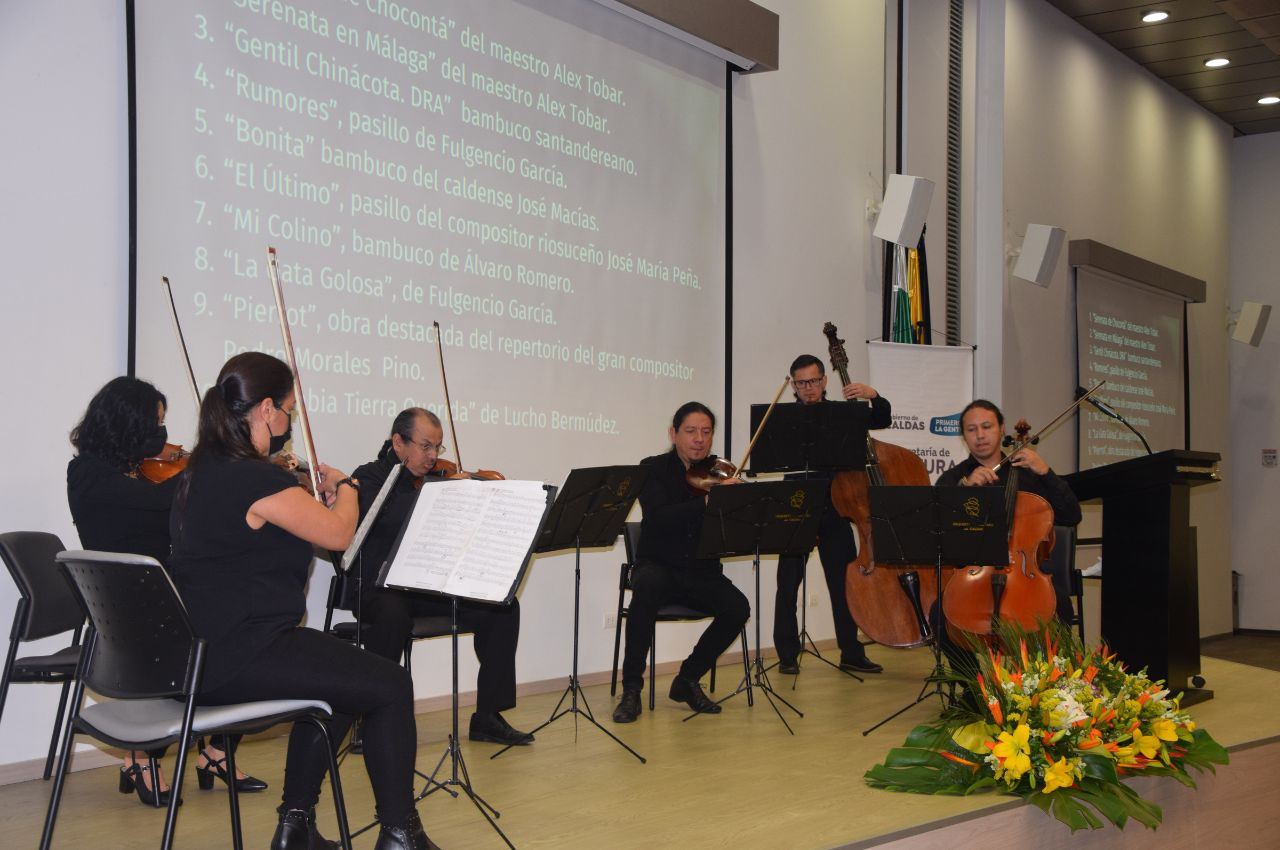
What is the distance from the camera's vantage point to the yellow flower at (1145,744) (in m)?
3.05

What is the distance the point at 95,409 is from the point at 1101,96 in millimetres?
7733

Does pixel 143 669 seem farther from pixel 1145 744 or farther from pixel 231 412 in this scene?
pixel 1145 744

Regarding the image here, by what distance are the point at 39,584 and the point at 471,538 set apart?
1346mm

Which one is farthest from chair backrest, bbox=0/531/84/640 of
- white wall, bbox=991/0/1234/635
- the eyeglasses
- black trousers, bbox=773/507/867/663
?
white wall, bbox=991/0/1234/635

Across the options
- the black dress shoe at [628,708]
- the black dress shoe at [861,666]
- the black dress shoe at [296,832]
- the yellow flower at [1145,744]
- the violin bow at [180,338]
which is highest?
the violin bow at [180,338]

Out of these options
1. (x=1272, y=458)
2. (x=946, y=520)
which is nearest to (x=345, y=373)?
(x=946, y=520)

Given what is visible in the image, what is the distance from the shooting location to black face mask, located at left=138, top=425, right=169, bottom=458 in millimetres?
3324

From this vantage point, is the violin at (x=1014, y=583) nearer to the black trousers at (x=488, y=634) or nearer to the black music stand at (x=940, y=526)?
the black music stand at (x=940, y=526)

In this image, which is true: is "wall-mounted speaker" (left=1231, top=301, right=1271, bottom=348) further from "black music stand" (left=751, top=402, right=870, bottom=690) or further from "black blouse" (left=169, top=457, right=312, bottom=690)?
"black blouse" (left=169, top=457, right=312, bottom=690)

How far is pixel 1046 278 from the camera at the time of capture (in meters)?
7.64

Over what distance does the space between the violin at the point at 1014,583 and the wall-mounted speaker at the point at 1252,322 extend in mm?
6744

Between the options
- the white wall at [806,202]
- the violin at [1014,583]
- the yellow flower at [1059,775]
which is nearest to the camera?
the yellow flower at [1059,775]

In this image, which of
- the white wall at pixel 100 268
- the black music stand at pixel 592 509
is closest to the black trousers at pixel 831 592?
the white wall at pixel 100 268

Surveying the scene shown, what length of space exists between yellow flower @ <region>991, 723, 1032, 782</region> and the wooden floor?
121 mm
